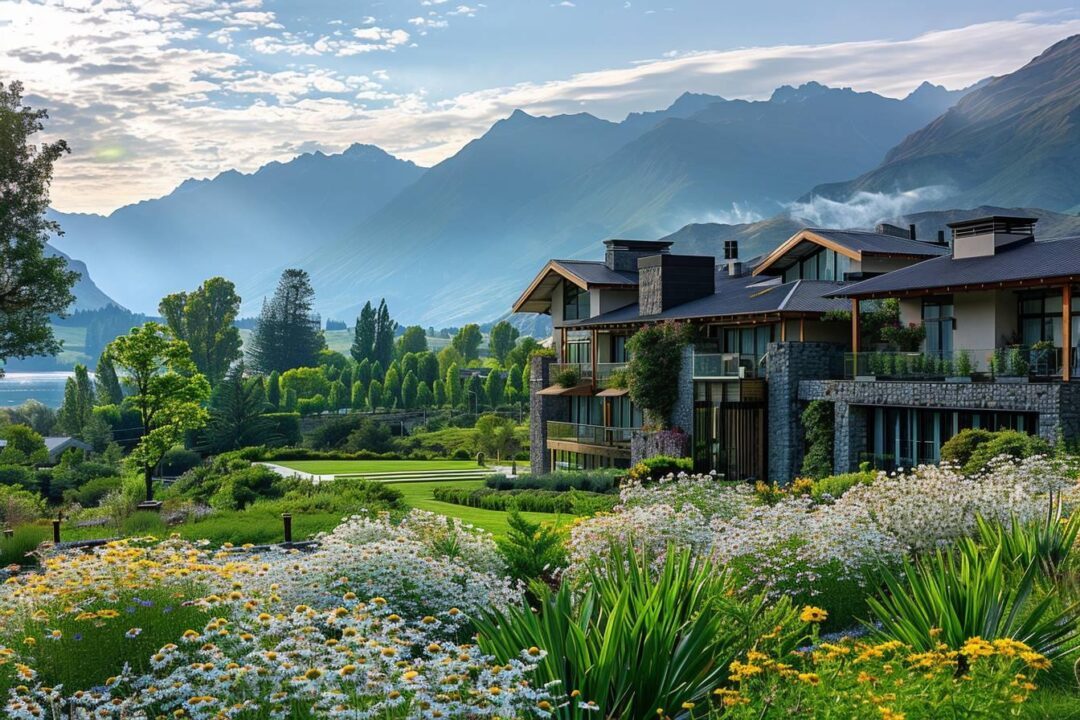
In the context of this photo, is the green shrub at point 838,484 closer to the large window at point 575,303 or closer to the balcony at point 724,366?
the balcony at point 724,366

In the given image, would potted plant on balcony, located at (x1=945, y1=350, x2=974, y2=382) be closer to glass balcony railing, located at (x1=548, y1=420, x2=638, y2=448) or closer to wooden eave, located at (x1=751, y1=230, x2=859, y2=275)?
wooden eave, located at (x1=751, y1=230, x2=859, y2=275)

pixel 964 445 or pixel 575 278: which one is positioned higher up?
pixel 575 278

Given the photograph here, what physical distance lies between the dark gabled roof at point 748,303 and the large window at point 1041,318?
19.5 feet

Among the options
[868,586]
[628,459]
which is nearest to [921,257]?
[628,459]

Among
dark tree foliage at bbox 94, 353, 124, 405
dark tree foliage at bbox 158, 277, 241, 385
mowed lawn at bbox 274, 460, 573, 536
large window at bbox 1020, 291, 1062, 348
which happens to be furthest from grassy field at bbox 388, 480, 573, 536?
dark tree foliage at bbox 158, 277, 241, 385

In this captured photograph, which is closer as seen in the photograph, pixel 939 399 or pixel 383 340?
pixel 939 399

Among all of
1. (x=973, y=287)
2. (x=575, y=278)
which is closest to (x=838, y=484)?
(x=973, y=287)

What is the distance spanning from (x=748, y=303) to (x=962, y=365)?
9.62 meters

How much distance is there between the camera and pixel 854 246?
35.9m

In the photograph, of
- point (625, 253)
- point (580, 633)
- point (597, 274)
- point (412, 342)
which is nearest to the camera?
point (580, 633)

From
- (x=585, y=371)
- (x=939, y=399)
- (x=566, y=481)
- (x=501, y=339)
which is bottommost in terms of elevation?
(x=566, y=481)

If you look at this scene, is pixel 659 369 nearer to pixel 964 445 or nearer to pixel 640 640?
pixel 964 445

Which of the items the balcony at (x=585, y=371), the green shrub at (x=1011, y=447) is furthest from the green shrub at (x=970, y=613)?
the balcony at (x=585, y=371)

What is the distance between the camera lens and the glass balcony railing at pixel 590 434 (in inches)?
1599
